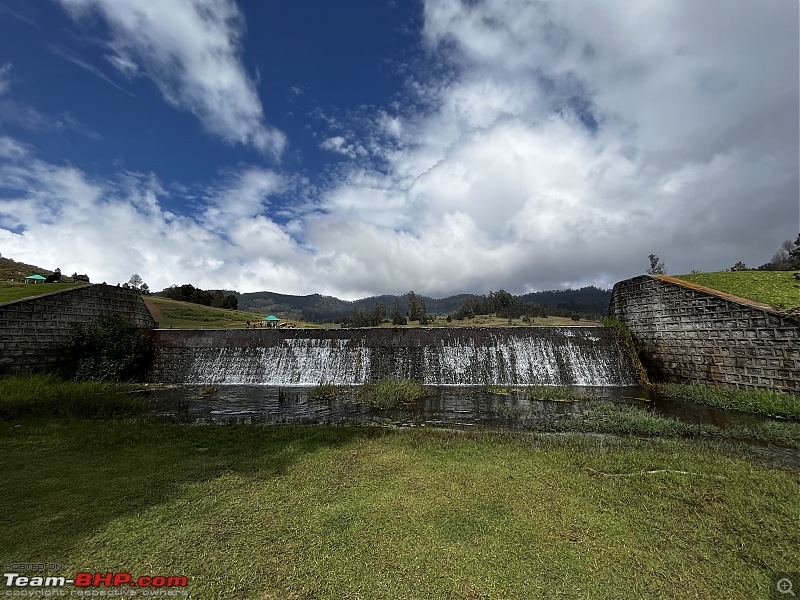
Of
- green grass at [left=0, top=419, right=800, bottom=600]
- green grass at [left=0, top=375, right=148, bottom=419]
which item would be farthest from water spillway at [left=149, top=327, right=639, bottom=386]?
green grass at [left=0, top=419, right=800, bottom=600]

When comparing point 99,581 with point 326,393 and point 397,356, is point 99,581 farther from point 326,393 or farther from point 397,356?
point 397,356

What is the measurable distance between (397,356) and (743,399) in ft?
52.0

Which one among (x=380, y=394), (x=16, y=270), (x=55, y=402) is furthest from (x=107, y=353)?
(x=16, y=270)

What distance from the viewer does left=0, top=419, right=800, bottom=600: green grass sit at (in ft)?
11.8

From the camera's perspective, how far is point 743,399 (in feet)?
44.7

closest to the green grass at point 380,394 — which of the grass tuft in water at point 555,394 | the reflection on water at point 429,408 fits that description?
the reflection on water at point 429,408

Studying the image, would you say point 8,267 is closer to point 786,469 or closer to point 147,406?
point 147,406

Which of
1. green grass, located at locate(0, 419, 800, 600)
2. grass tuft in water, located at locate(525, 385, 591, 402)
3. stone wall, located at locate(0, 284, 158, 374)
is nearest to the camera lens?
green grass, located at locate(0, 419, 800, 600)

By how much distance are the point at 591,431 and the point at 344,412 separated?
8.54m

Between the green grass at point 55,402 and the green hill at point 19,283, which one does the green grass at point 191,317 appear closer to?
the green hill at point 19,283

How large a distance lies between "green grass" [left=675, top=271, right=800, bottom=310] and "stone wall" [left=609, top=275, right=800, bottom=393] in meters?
1.28

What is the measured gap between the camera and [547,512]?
16.2 ft

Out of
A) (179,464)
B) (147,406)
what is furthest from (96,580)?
(147,406)

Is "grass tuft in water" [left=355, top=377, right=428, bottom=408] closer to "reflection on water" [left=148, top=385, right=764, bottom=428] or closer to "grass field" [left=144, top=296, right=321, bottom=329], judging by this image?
"reflection on water" [left=148, top=385, right=764, bottom=428]
